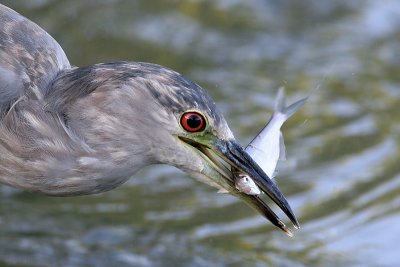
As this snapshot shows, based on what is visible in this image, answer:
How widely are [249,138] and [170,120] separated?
3.83 metres

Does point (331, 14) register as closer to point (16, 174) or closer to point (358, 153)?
point (358, 153)

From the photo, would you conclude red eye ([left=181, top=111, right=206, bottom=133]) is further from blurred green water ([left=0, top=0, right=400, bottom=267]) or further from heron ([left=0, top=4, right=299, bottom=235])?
blurred green water ([left=0, top=0, right=400, bottom=267])

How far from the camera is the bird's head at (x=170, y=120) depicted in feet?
13.8

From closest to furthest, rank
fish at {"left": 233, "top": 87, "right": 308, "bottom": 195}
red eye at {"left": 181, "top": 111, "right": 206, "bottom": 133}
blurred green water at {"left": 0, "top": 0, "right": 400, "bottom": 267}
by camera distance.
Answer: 1. red eye at {"left": 181, "top": 111, "right": 206, "bottom": 133}
2. fish at {"left": 233, "top": 87, "right": 308, "bottom": 195}
3. blurred green water at {"left": 0, "top": 0, "right": 400, "bottom": 267}

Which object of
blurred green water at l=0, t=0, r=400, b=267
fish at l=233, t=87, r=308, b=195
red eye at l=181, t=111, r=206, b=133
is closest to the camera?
red eye at l=181, t=111, r=206, b=133

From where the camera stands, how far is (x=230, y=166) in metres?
4.36

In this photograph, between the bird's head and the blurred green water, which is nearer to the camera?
the bird's head

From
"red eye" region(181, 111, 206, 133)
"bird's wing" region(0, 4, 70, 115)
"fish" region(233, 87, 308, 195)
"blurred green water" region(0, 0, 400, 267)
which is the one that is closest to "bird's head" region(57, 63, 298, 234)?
"red eye" region(181, 111, 206, 133)

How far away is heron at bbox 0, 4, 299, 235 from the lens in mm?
4211

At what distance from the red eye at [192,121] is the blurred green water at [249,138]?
62.1 inches

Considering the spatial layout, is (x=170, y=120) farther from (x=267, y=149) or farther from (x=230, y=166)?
(x=267, y=149)

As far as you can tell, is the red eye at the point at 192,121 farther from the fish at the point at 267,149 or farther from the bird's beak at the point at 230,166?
the fish at the point at 267,149

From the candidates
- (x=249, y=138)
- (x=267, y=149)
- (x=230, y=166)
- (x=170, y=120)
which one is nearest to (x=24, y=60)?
(x=170, y=120)

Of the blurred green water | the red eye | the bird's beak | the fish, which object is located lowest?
the bird's beak
